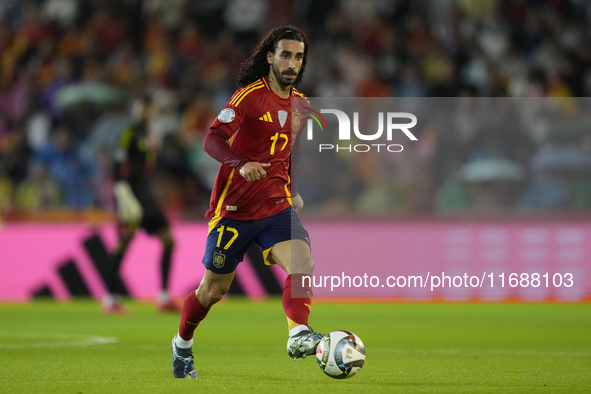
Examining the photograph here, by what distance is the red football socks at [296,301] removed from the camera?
5.61 metres

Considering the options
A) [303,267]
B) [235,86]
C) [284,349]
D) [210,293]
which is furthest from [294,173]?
[235,86]

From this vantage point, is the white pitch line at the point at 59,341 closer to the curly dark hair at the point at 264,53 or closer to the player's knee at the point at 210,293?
the player's knee at the point at 210,293

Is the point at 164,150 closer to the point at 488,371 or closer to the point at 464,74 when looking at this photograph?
the point at 464,74

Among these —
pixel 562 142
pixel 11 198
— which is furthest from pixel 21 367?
pixel 11 198

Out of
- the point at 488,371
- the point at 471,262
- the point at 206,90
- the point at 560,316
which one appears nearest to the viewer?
the point at 488,371

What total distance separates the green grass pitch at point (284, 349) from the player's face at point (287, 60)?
1880 mm

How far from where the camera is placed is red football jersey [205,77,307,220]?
19.3 ft

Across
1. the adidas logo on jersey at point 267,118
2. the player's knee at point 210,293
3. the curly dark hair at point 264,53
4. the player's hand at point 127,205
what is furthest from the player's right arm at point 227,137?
the player's hand at point 127,205

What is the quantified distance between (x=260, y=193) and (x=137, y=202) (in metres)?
6.13

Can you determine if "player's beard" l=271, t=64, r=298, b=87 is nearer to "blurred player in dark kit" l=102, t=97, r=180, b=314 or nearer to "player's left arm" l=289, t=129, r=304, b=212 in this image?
"player's left arm" l=289, t=129, r=304, b=212

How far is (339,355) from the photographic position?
210 inches

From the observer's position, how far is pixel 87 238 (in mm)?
13664

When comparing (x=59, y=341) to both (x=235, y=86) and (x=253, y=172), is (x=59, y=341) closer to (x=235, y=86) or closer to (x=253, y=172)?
(x=253, y=172)

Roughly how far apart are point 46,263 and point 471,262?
19.7 feet
